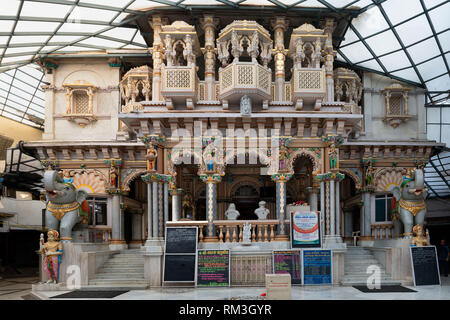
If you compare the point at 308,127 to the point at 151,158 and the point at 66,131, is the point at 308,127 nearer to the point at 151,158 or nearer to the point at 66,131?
the point at 151,158

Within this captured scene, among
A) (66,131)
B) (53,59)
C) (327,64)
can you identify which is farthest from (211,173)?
(53,59)

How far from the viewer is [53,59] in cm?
1839

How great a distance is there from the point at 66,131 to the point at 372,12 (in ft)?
50.6

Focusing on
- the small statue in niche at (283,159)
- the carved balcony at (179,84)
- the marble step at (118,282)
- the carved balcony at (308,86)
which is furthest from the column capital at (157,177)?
the carved balcony at (308,86)

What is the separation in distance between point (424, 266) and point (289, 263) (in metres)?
4.61

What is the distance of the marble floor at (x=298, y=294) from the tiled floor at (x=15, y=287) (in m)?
0.92

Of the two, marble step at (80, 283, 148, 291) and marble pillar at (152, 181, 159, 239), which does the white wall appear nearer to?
marble pillar at (152, 181, 159, 239)

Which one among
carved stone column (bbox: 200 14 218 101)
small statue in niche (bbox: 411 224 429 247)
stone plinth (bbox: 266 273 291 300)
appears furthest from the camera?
carved stone column (bbox: 200 14 218 101)

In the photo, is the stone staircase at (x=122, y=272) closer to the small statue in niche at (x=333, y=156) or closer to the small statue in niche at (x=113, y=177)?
the small statue in niche at (x=113, y=177)

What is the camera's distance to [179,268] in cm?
1205

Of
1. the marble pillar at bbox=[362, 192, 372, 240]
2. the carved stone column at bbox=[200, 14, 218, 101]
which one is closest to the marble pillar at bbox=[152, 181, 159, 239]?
the carved stone column at bbox=[200, 14, 218, 101]

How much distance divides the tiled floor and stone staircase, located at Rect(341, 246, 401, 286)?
10783 mm

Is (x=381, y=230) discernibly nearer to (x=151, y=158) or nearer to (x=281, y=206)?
(x=281, y=206)

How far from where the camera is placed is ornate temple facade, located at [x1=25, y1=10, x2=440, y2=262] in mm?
13594
